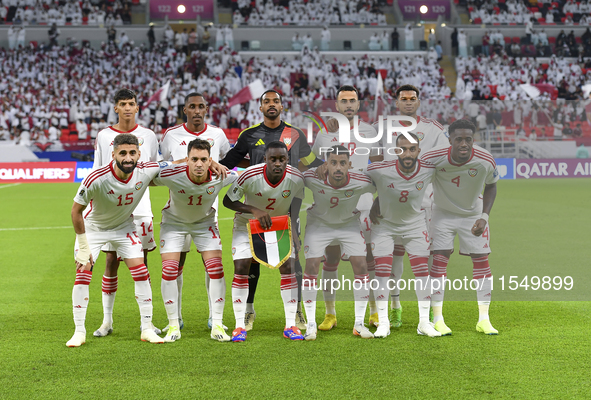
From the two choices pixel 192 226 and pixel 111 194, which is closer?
pixel 111 194

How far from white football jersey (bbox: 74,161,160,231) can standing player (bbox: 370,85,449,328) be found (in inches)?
93.6

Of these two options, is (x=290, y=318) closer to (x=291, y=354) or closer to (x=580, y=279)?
(x=291, y=354)

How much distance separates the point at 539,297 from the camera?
23.0 feet

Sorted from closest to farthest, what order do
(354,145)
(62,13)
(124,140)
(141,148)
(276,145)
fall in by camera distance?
(124,140) → (276,145) → (141,148) → (354,145) → (62,13)

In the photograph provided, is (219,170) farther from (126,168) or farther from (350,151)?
(350,151)

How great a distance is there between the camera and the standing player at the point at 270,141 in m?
6.16

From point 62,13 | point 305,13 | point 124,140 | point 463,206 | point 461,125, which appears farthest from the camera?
point 305,13

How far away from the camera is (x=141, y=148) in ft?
20.6

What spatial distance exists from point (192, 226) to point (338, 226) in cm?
141

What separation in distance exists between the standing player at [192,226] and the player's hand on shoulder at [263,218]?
17.6 inches

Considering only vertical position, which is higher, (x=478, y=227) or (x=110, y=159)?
(x=110, y=159)

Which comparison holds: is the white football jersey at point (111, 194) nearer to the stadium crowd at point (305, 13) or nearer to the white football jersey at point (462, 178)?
the white football jersey at point (462, 178)

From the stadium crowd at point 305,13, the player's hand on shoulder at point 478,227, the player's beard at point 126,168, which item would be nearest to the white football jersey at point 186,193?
the player's beard at point 126,168

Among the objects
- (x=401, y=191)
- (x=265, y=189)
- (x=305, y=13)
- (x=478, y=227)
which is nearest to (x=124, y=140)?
(x=265, y=189)
